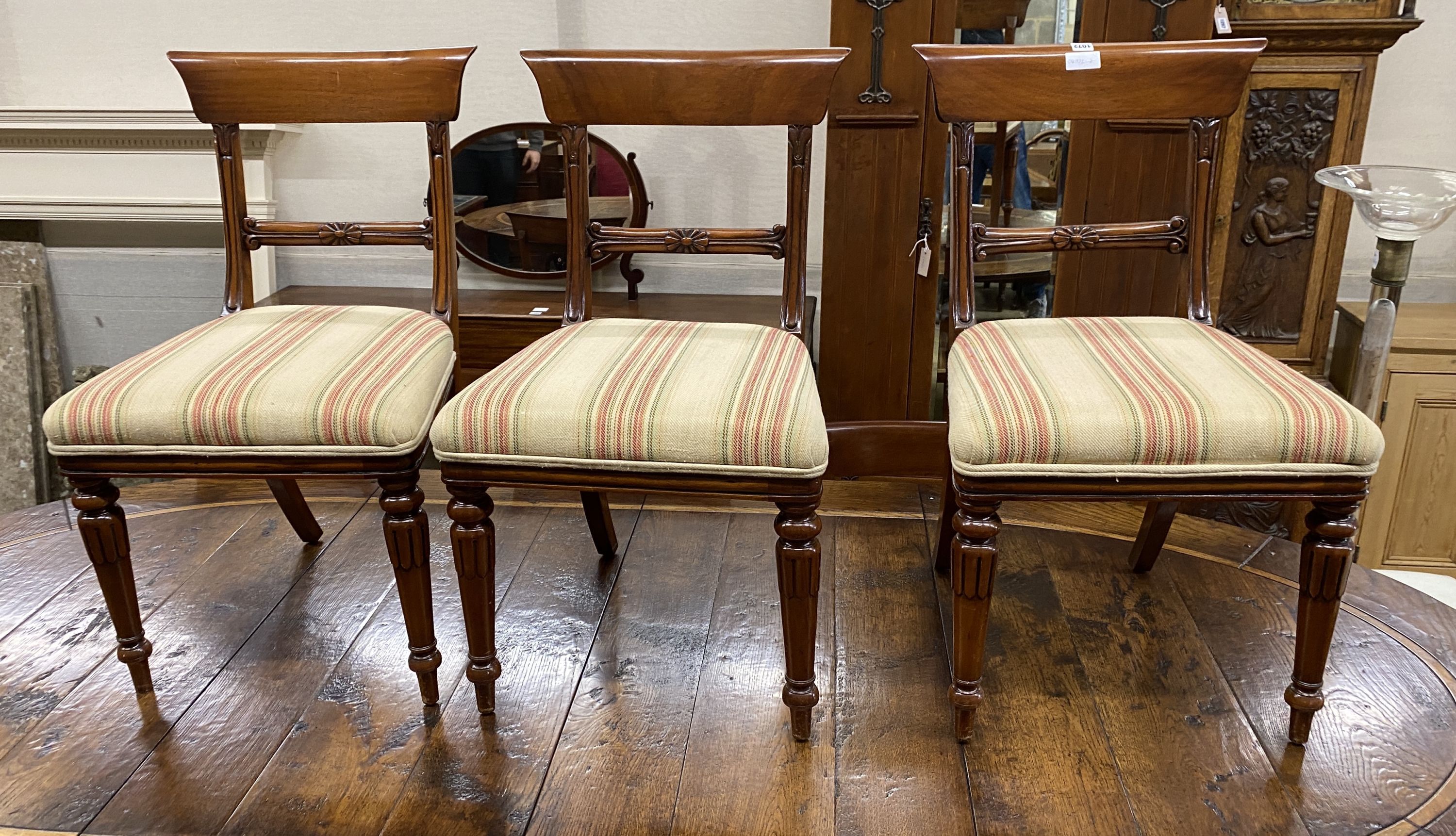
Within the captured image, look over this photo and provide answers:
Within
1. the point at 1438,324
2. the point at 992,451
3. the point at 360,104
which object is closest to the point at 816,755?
the point at 992,451

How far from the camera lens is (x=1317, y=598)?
140cm

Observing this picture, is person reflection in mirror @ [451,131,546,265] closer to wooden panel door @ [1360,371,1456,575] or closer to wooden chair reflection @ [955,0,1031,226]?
wooden chair reflection @ [955,0,1031,226]

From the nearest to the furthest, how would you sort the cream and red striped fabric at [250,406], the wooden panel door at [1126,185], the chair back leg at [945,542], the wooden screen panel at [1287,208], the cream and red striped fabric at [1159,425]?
the cream and red striped fabric at [1159,425] → the cream and red striped fabric at [250,406] → the chair back leg at [945,542] → the wooden panel door at [1126,185] → the wooden screen panel at [1287,208]

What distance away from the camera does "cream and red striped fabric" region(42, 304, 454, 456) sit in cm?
143

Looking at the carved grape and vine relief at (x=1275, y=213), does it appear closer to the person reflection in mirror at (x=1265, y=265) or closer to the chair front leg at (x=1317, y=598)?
the person reflection in mirror at (x=1265, y=265)

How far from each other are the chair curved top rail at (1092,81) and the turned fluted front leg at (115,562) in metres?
1.36

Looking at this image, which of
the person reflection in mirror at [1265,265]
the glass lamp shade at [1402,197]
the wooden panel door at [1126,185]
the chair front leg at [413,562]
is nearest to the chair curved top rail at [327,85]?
the chair front leg at [413,562]

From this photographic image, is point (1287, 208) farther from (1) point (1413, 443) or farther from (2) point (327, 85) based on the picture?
(2) point (327, 85)

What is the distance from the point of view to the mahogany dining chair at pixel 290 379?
1437mm

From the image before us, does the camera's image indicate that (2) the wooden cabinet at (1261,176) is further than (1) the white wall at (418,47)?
No

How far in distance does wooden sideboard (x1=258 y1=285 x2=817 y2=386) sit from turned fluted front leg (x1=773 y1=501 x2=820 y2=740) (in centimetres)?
119

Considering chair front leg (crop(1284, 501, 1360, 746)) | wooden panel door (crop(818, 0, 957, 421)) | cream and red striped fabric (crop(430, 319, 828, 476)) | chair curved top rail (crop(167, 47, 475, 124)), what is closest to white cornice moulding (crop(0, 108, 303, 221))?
chair curved top rail (crop(167, 47, 475, 124))

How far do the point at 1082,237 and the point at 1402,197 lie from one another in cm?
63

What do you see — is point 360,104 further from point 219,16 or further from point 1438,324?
point 1438,324
